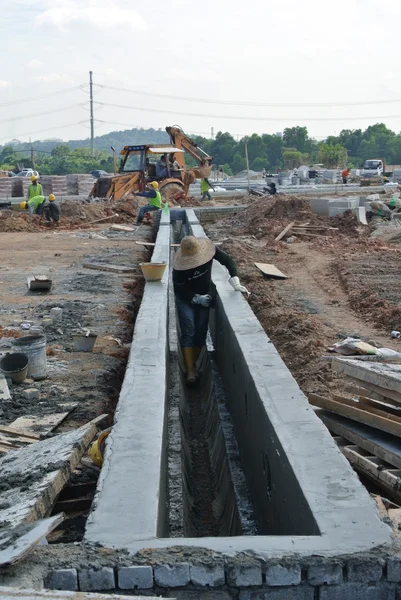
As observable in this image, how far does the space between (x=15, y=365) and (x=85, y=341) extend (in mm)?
1380

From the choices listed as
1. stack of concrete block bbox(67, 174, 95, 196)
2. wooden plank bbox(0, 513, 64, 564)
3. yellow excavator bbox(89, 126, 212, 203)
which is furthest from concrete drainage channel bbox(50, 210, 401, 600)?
stack of concrete block bbox(67, 174, 95, 196)

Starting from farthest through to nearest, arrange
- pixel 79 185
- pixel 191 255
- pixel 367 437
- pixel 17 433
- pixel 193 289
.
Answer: pixel 79 185 → pixel 193 289 → pixel 191 255 → pixel 17 433 → pixel 367 437

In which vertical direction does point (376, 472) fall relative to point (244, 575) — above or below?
below

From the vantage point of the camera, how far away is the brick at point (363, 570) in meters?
3.24

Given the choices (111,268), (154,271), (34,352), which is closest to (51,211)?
(111,268)

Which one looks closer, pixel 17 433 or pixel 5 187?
pixel 17 433

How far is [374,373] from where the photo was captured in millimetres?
5203

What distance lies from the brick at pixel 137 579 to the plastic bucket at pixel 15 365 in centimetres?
411

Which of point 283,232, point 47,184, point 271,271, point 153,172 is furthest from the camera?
point 47,184

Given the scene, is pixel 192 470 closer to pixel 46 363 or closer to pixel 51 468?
pixel 46 363

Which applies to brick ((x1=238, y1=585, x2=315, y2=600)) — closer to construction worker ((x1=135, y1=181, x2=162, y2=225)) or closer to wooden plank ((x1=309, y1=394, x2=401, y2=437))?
wooden plank ((x1=309, y1=394, x2=401, y2=437))

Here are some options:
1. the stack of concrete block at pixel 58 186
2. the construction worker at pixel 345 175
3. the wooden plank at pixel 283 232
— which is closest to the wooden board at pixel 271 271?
the wooden plank at pixel 283 232

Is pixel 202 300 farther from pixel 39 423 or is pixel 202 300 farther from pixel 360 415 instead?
pixel 360 415

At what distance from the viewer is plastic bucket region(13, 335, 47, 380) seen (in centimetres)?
717
